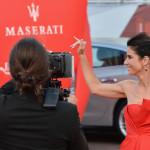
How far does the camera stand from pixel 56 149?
2670mm

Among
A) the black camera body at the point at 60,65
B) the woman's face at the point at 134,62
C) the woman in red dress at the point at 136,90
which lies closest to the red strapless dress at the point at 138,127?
the woman in red dress at the point at 136,90

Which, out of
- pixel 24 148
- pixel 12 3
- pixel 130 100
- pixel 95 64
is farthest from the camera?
pixel 95 64

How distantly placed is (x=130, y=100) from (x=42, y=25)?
1901mm

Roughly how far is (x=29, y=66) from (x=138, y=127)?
1.13 meters

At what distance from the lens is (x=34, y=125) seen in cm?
266

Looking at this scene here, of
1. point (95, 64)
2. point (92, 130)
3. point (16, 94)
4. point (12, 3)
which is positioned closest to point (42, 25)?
point (12, 3)

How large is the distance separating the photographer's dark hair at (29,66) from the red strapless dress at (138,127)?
1.00 meters

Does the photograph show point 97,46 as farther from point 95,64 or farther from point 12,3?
point 12,3

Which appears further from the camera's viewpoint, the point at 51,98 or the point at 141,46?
the point at 141,46

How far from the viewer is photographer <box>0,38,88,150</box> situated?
2637 mm

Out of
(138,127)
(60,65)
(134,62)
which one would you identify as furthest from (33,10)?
(138,127)

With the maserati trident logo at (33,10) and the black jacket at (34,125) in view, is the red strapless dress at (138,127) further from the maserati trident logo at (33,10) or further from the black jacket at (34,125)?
the maserati trident logo at (33,10)

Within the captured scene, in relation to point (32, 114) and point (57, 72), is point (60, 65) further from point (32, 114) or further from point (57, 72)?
point (32, 114)

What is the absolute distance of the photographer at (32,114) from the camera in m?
2.64
